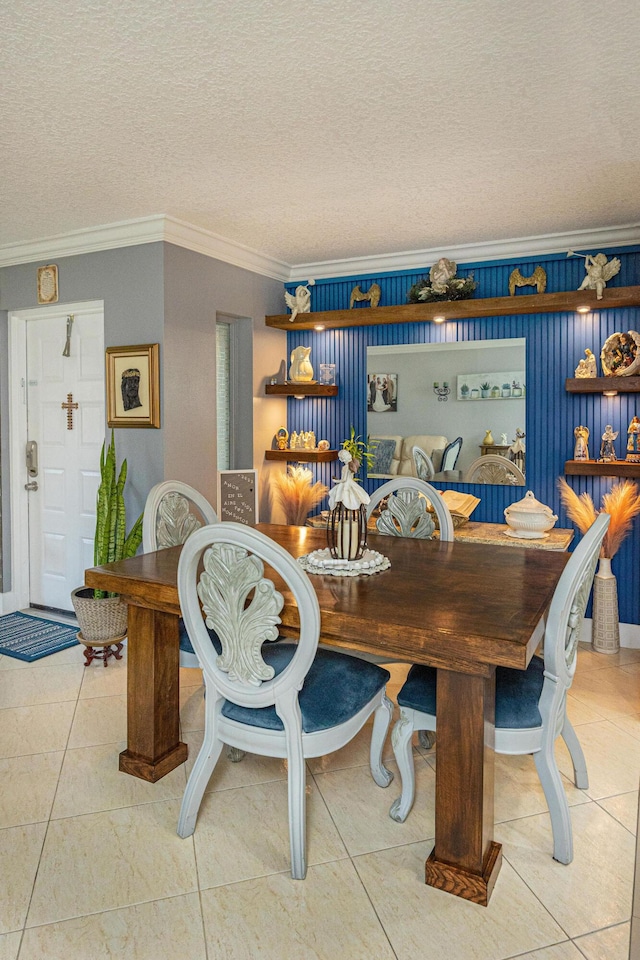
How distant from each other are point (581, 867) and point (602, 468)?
2351 mm

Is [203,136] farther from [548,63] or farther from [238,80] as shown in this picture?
[548,63]

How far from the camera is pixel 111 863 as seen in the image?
1.97 meters

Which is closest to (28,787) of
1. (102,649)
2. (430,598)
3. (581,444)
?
(102,649)

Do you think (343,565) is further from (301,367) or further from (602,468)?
(301,367)

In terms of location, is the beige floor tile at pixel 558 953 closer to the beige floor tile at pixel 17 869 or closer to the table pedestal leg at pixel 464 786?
the table pedestal leg at pixel 464 786

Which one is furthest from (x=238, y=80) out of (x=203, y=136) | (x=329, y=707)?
(x=329, y=707)

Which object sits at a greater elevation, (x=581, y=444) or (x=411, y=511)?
(x=581, y=444)

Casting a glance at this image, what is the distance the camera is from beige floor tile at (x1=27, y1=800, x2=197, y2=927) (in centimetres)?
181

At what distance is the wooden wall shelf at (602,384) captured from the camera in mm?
3664

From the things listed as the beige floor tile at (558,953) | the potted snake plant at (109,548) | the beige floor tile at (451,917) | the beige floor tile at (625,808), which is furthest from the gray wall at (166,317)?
the beige floor tile at (558,953)

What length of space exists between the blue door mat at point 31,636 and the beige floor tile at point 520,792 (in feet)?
8.52

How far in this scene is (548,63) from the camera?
2.03 metres

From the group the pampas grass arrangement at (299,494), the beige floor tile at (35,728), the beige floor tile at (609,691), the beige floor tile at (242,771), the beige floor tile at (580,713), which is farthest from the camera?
the pampas grass arrangement at (299,494)

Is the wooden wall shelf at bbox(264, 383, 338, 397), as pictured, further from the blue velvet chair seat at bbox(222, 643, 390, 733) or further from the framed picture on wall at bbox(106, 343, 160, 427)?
the blue velvet chair seat at bbox(222, 643, 390, 733)
